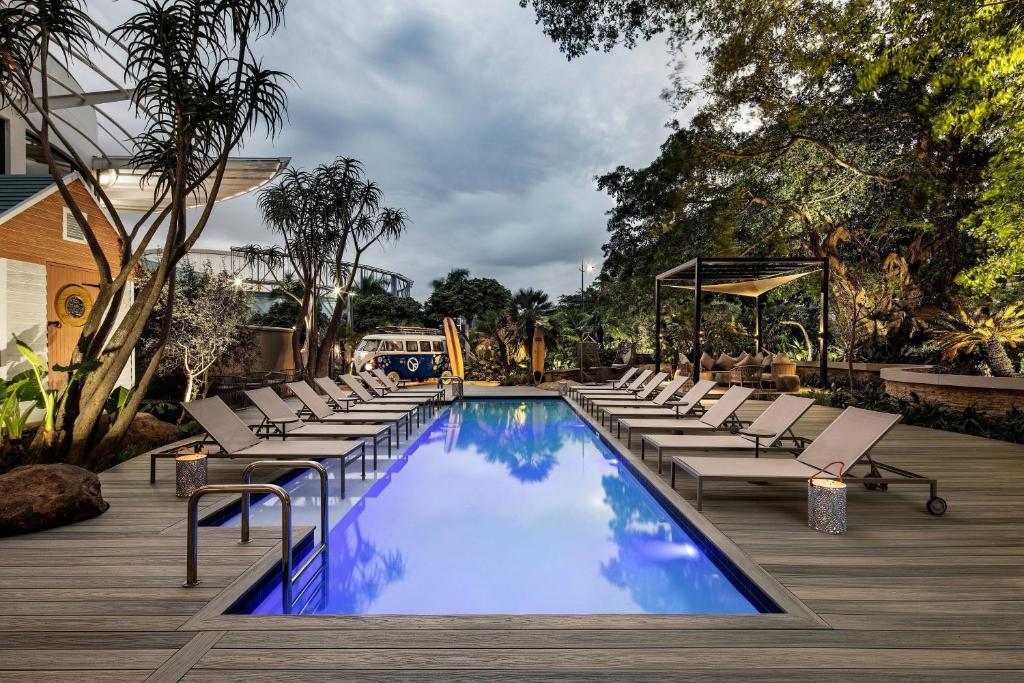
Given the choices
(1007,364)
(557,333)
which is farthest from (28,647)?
(557,333)

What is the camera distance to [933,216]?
11484mm

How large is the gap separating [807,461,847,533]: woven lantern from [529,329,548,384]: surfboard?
13.7m

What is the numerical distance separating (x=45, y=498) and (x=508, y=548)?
338 centimetres

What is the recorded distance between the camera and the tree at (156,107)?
530 cm

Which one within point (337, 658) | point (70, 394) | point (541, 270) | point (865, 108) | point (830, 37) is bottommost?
point (337, 658)

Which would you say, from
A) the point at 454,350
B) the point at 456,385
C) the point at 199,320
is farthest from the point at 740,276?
the point at 199,320

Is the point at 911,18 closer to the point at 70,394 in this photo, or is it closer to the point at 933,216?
the point at 933,216

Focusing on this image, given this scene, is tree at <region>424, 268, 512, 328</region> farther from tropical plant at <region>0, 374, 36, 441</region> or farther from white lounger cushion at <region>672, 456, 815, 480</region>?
white lounger cushion at <region>672, 456, 815, 480</region>

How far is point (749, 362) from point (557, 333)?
722 centimetres

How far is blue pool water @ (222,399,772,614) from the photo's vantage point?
11.9ft

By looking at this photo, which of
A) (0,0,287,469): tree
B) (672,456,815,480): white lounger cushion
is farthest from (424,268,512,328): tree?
(672,456,815,480): white lounger cushion

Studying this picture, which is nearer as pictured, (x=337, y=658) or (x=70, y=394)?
(x=337, y=658)

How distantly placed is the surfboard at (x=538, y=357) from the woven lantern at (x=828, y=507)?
13.7m

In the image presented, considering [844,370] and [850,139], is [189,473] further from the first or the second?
[844,370]
